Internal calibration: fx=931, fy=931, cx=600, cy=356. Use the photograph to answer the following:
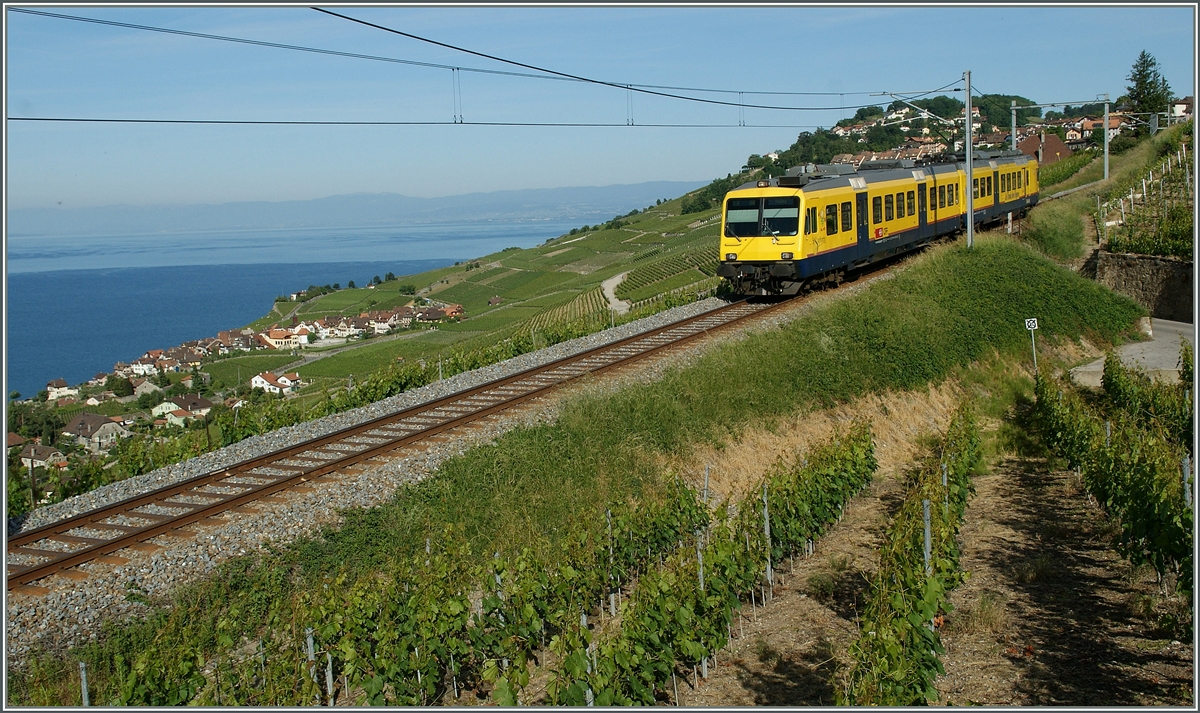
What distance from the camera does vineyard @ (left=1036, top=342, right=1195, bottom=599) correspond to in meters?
9.21

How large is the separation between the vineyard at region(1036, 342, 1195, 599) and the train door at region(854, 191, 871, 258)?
6.28 meters

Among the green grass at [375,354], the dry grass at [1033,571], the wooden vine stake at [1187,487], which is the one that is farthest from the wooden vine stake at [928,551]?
the green grass at [375,354]

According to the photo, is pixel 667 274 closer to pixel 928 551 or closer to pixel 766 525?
pixel 766 525

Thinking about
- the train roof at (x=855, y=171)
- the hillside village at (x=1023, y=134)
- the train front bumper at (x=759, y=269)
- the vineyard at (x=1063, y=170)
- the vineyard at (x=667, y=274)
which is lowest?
the vineyard at (x=667, y=274)

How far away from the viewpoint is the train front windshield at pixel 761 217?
21.9m

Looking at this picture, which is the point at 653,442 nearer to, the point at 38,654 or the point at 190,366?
the point at 38,654

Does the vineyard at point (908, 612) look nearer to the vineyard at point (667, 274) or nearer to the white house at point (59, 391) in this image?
the white house at point (59, 391)

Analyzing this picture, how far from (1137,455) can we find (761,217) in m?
12.0

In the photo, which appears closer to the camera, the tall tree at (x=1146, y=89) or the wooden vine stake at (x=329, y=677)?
the wooden vine stake at (x=329, y=677)

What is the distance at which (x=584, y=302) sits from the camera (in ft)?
242

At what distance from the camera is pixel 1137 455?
11828 millimetres

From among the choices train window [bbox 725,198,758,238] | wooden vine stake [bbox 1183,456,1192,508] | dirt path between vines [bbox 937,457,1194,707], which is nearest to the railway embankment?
train window [bbox 725,198,758,238]

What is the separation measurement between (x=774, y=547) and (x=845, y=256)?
46.9 feet

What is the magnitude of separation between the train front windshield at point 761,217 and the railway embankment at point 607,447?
7.30 feet
